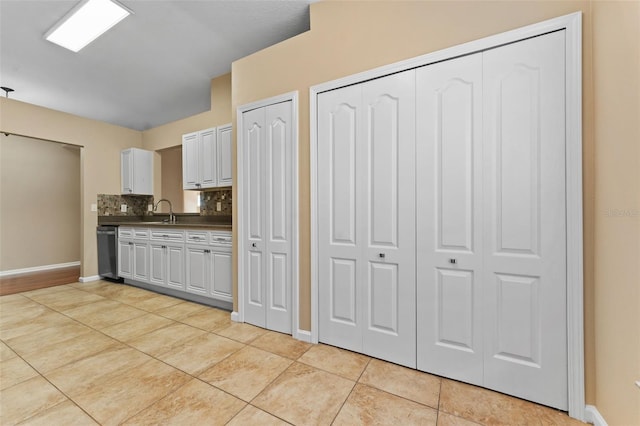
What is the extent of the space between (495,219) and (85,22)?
375cm

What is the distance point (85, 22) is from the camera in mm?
2432

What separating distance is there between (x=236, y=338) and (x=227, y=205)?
2.11 m

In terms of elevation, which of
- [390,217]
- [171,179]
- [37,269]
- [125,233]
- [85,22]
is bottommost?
[37,269]

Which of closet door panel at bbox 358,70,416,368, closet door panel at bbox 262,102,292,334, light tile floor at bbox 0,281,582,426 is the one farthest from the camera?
closet door panel at bbox 262,102,292,334

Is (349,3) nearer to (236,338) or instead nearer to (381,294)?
(381,294)

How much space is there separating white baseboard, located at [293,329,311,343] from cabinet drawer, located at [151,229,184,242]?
6.66 ft

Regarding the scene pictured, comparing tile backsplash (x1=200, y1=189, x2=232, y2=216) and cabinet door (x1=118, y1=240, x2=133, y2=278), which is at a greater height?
tile backsplash (x1=200, y1=189, x2=232, y2=216)

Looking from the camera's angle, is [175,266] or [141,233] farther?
[141,233]

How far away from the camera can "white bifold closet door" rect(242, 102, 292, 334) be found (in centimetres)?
232

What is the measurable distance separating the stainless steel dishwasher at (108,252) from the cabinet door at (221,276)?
2.29 meters

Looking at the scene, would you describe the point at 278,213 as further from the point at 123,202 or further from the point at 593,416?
the point at 123,202

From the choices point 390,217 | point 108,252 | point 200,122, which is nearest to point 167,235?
point 108,252

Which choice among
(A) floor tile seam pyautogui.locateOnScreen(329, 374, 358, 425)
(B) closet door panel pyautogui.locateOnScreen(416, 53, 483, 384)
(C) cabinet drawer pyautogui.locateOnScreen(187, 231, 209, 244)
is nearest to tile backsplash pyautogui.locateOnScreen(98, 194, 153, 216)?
(C) cabinet drawer pyautogui.locateOnScreen(187, 231, 209, 244)

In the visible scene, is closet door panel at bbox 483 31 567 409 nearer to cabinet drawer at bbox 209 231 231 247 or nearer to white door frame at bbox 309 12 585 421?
white door frame at bbox 309 12 585 421
